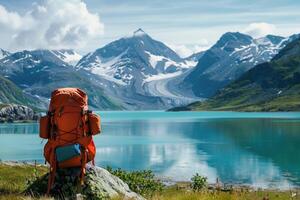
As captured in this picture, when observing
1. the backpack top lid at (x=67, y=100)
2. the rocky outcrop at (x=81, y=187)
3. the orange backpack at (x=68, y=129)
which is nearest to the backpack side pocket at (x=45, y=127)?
the orange backpack at (x=68, y=129)

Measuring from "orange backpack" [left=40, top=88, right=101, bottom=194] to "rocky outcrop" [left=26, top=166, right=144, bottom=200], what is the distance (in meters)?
0.26

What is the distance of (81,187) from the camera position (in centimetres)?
1505

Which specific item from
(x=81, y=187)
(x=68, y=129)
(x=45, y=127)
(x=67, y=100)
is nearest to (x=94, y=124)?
(x=68, y=129)

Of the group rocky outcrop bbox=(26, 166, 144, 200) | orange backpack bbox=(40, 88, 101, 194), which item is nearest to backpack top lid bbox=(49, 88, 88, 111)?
orange backpack bbox=(40, 88, 101, 194)

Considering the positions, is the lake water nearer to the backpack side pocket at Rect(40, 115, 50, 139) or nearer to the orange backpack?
the orange backpack

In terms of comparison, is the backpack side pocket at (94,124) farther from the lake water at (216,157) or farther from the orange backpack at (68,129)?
the lake water at (216,157)

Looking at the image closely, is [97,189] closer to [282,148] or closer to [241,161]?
[241,161]

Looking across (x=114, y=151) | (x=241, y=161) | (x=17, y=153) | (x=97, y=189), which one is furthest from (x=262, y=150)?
(x=97, y=189)

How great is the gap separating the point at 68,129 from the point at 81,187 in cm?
172

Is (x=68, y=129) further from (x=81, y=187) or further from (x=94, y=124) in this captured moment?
(x=81, y=187)

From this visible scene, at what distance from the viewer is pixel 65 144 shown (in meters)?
15.4

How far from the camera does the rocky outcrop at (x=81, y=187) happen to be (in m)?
15.0

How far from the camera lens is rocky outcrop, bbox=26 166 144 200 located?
1497cm

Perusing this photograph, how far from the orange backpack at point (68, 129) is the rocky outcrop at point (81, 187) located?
0.26m
